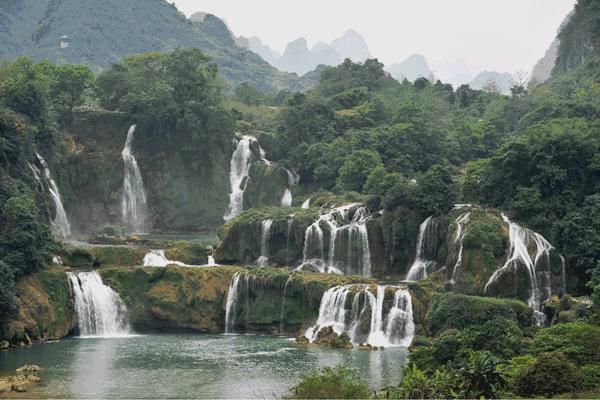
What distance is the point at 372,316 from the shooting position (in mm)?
46406

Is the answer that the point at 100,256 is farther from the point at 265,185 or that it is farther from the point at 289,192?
the point at 265,185

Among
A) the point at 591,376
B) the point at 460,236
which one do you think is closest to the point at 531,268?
the point at 460,236

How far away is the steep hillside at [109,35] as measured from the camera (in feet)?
465

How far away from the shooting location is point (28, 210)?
50.2 m

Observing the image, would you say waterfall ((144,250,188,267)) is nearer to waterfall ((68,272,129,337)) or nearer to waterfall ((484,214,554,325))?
waterfall ((68,272,129,337))

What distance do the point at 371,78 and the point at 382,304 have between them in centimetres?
5313

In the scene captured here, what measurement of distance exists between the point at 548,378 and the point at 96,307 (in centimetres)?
2674

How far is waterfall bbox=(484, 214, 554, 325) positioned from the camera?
158 feet

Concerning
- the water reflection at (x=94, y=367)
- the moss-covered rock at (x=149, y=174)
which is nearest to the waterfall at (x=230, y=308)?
the water reflection at (x=94, y=367)

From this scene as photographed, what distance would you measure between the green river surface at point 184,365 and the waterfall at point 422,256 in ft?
27.0

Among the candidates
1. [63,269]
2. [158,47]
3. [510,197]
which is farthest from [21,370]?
[158,47]

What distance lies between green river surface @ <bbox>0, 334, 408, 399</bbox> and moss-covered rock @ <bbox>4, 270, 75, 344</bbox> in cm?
92

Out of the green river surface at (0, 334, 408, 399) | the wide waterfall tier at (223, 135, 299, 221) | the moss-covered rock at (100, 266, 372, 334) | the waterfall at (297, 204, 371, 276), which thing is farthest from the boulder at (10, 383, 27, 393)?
→ the wide waterfall tier at (223, 135, 299, 221)

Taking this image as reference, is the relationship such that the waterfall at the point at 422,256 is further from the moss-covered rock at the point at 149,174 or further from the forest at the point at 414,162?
the moss-covered rock at the point at 149,174
